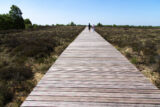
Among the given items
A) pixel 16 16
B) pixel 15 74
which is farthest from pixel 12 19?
pixel 15 74

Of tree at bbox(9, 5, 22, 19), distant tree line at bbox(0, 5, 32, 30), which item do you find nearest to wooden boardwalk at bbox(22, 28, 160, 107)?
distant tree line at bbox(0, 5, 32, 30)

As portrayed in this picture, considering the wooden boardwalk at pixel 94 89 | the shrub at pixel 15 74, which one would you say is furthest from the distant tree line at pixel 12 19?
the wooden boardwalk at pixel 94 89

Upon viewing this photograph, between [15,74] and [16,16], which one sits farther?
[16,16]

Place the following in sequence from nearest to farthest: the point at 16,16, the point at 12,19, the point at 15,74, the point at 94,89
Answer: the point at 94,89
the point at 15,74
the point at 12,19
the point at 16,16

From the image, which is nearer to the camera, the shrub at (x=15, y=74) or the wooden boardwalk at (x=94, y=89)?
the wooden boardwalk at (x=94, y=89)

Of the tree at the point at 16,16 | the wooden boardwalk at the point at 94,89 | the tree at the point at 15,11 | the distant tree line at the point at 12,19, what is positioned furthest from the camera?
the tree at the point at 15,11

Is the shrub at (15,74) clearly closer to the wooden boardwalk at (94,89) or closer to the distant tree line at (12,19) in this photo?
the wooden boardwalk at (94,89)

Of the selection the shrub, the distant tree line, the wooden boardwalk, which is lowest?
the shrub

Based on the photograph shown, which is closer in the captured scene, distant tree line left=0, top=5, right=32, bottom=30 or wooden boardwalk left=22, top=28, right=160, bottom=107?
wooden boardwalk left=22, top=28, right=160, bottom=107

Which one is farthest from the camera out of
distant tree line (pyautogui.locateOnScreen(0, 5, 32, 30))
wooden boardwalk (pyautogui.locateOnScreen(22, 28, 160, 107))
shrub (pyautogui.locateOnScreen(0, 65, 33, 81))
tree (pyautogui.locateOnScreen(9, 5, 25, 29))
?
tree (pyautogui.locateOnScreen(9, 5, 25, 29))

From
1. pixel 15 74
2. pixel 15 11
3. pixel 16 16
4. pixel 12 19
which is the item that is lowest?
pixel 15 74

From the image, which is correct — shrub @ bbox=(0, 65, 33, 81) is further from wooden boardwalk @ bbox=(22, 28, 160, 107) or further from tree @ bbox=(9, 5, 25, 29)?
tree @ bbox=(9, 5, 25, 29)

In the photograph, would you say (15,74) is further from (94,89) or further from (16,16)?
(16,16)

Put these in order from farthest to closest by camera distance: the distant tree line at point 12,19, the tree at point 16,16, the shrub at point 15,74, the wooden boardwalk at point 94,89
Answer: the tree at point 16,16, the distant tree line at point 12,19, the shrub at point 15,74, the wooden boardwalk at point 94,89
